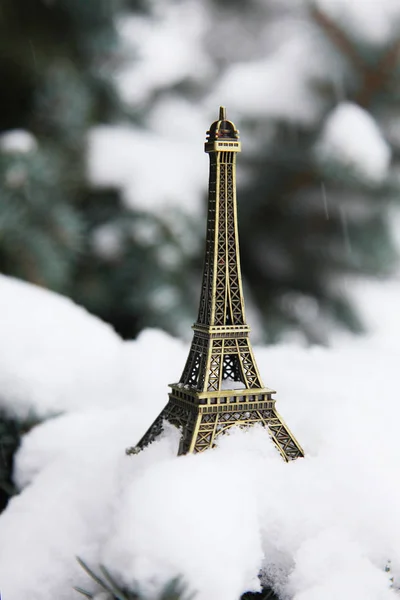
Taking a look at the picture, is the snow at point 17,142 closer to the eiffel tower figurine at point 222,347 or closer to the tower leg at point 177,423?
the eiffel tower figurine at point 222,347

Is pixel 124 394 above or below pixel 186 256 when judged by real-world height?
below

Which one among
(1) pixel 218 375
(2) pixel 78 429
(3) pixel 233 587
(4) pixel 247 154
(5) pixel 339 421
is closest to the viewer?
(3) pixel 233 587

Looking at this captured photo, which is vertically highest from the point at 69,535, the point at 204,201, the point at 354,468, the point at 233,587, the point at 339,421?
the point at 204,201

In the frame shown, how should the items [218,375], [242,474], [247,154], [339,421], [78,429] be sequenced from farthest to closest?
[247,154] < [78,429] < [339,421] < [218,375] < [242,474]

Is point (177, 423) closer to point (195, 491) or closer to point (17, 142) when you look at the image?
point (195, 491)

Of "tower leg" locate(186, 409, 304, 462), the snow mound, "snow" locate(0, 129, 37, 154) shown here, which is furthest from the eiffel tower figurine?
the snow mound

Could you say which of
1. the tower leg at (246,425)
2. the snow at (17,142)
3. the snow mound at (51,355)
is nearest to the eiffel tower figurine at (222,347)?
the tower leg at (246,425)

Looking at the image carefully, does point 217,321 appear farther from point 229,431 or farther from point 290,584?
point 290,584

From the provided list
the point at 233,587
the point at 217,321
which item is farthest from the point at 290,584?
the point at 217,321

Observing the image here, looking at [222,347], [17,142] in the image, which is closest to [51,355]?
[17,142]
